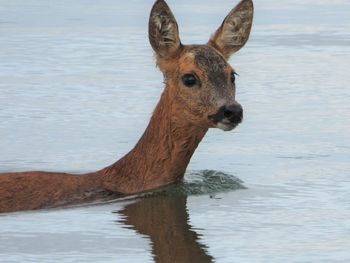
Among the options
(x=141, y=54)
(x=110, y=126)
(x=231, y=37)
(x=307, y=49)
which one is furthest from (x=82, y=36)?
(x=231, y=37)

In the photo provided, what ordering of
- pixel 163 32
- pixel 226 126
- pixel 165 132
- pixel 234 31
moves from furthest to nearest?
pixel 234 31 < pixel 163 32 < pixel 165 132 < pixel 226 126

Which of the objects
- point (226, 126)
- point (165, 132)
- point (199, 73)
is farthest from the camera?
point (165, 132)

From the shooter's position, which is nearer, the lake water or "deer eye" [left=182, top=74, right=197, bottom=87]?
the lake water

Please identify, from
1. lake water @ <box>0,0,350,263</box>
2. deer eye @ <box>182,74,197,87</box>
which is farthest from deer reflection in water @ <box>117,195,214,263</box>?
deer eye @ <box>182,74,197,87</box>

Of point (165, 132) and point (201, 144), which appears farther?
point (201, 144)

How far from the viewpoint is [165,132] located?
13.2m

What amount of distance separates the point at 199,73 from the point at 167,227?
1212 mm

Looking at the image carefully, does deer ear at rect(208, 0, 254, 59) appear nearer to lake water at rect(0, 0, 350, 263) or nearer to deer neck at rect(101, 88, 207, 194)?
deer neck at rect(101, 88, 207, 194)

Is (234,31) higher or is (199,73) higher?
(234,31)

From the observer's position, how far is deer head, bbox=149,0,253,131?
42.1 feet

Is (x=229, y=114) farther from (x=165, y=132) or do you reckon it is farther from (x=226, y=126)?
(x=165, y=132)

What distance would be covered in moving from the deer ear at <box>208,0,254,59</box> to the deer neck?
75 cm

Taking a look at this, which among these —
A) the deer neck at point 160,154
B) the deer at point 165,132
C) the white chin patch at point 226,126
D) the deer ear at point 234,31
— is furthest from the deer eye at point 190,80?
the deer ear at point 234,31

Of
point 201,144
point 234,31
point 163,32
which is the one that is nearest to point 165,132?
Answer: point 163,32
